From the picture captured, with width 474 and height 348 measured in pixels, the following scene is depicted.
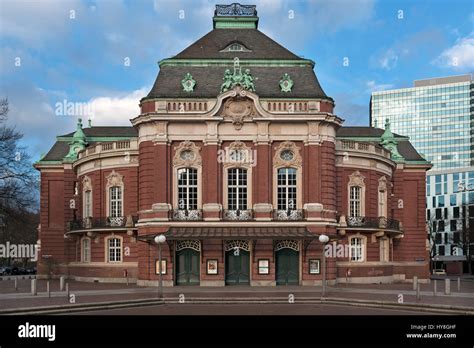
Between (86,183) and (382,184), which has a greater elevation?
(86,183)

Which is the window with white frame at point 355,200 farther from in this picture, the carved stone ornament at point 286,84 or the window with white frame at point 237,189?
the carved stone ornament at point 286,84

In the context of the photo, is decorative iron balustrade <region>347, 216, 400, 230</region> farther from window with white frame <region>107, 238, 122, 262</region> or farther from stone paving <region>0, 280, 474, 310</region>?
window with white frame <region>107, 238, 122, 262</region>

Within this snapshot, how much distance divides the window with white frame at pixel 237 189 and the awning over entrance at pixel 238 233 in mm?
1808

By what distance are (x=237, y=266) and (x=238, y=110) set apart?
983cm

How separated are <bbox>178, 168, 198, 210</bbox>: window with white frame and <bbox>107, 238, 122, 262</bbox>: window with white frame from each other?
26.3 ft

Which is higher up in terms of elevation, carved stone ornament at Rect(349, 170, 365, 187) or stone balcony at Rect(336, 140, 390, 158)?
stone balcony at Rect(336, 140, 390, 158)

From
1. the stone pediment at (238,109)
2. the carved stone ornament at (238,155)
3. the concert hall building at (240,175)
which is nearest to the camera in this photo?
the concert hall building at (240,175)

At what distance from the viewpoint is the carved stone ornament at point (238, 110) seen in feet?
146

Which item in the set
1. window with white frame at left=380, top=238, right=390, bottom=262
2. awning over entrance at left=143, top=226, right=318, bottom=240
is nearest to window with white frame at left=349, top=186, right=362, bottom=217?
window with white frame at left=380, top=238, right=390, bottom=262

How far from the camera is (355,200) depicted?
4991cm

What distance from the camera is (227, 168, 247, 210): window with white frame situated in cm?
4491

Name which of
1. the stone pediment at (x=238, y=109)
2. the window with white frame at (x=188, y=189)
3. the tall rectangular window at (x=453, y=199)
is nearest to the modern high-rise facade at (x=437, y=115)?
the tall rectangular window at (x=453, y=199)

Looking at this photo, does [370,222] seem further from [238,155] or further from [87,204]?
[87,204]

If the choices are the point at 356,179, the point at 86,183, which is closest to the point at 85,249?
the point at 86,183
